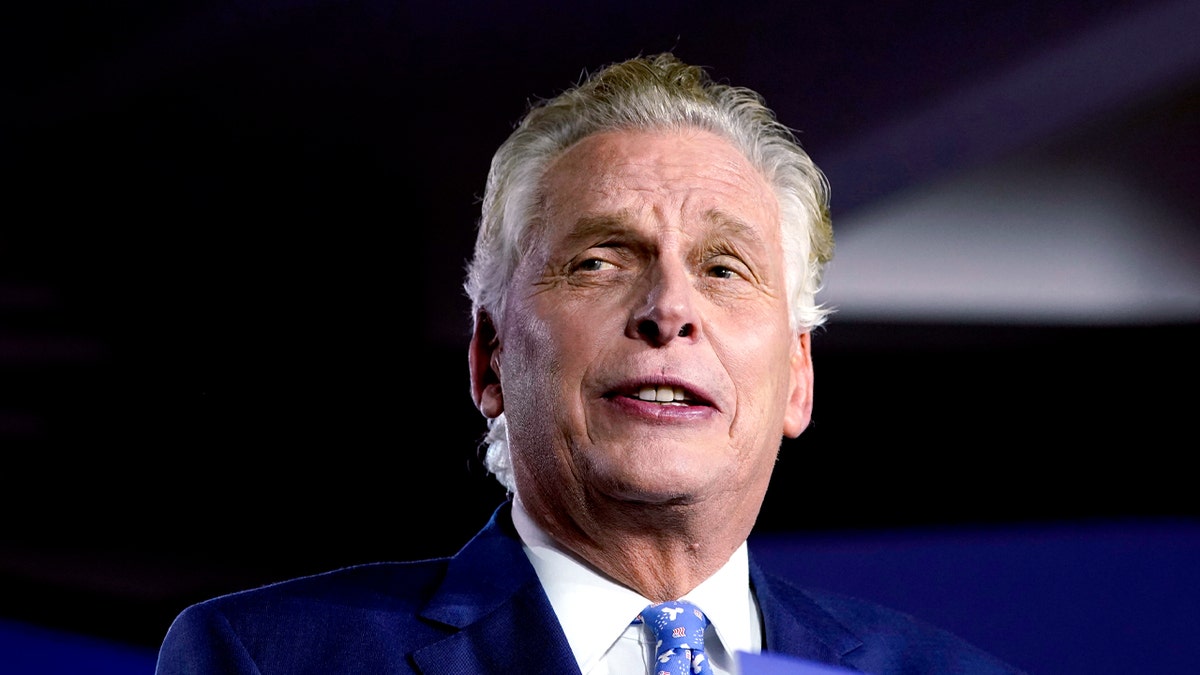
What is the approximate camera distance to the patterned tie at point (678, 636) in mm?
1433

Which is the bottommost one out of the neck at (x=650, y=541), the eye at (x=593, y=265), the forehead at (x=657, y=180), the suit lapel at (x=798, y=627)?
the suit lapel at (x=798, y=627)

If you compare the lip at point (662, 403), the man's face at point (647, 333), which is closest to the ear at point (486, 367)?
the man's face at point (647, 333)

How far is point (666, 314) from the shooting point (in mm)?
1421

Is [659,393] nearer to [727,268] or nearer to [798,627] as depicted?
[727,268]

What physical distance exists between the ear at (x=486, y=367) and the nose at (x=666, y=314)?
28cm

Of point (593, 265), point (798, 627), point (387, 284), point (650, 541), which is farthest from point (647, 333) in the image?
point (387, 284)

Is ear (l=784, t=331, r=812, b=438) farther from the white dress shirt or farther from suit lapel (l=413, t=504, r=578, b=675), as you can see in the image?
suit lapel (l=413, t=504, r=578, b=675)

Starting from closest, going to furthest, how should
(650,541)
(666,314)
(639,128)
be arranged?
(666,314)
(650,541)
(639,128)

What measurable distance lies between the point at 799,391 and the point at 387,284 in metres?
0.65

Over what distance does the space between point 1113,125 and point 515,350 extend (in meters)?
1.19

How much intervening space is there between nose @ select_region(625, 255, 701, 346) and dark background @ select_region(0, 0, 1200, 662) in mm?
553

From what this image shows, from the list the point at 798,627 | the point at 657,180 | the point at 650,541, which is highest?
the point at 657,180

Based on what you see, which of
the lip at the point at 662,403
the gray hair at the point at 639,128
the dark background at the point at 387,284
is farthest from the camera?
the dark background at the point at 387,284

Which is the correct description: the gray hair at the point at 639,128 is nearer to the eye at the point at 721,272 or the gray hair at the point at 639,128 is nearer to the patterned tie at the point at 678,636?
the eye at the point at 721,272
